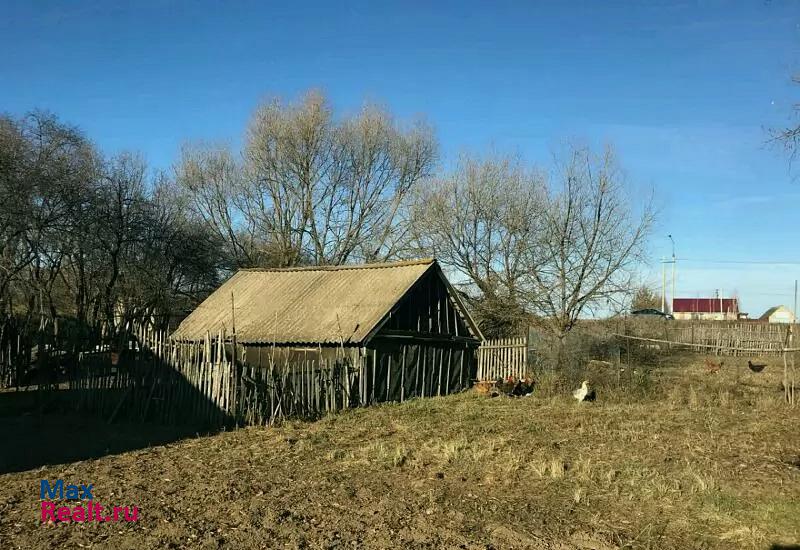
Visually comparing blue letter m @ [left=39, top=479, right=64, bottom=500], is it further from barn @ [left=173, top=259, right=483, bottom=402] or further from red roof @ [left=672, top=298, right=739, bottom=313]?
red roof @ [left=672, top=298, right=739, bottom=313]

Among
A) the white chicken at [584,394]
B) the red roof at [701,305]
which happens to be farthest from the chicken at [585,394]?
the red roof at [701,305]

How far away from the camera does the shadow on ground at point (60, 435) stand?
414 inches

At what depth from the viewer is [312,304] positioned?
66.7 ft

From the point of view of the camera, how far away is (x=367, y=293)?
19.9 m

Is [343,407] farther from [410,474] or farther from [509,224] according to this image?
[509,224]

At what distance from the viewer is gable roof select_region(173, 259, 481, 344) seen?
Result: 1822 centimetres

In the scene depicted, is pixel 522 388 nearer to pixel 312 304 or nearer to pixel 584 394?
pixel 584 394

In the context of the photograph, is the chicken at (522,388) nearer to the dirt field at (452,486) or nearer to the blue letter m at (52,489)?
the dirt field at (452,486)

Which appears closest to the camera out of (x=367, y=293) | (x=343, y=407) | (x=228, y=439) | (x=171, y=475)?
(x=171, y=475)

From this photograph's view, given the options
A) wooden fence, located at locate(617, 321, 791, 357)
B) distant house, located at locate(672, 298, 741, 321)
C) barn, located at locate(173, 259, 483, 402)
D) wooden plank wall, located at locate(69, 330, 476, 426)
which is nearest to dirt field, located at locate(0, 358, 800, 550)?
wooden plank wall, located at locate(69, 330, 476, 426)

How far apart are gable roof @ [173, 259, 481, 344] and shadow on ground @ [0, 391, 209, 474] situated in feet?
16.8

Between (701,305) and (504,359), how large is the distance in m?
72.0

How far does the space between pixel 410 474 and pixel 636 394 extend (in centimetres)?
996

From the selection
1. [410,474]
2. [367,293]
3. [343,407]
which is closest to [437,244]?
[367,293]
